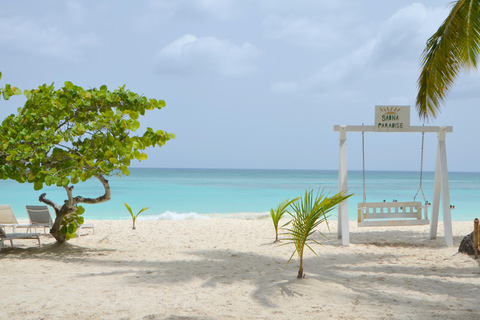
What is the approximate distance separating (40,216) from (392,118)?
6406mm

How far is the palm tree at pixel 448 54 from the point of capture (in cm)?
747

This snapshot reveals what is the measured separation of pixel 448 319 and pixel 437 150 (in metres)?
4.70

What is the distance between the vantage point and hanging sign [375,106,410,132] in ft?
25.1

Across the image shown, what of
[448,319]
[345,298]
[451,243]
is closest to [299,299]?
[345,298]

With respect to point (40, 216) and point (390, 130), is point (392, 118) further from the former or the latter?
point (40, 216)

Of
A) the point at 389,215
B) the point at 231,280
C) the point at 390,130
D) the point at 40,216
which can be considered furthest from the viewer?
the point at 40,216

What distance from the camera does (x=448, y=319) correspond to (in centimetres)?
377

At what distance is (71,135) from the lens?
641 cm

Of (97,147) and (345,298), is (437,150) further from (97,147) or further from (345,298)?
(97,147)

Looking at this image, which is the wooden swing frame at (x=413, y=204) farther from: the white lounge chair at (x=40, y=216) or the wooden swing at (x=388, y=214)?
the white lounge chair at (x=40, y=216)

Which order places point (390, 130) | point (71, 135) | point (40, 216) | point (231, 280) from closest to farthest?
point (231, 280) < point (71, 135) < point (390, 130) < point (40, 216)

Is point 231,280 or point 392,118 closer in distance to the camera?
point 231,280

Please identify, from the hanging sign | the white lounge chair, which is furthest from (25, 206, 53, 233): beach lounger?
the hanging sign

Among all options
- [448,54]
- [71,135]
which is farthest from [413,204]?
[71,135]
